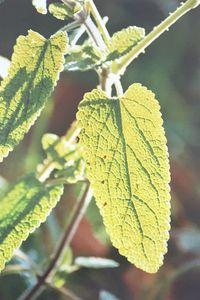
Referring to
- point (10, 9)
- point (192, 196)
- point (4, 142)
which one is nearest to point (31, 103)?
point (4, 142)

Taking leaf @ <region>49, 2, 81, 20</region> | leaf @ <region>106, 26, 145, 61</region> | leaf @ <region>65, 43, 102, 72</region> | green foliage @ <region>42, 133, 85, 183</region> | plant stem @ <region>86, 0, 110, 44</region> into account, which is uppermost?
leaf @ <region>49, 2, 81, 20</region>

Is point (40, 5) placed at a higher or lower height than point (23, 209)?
higher

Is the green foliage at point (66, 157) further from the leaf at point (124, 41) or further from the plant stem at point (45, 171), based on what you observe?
the leaf at point (124, 41)

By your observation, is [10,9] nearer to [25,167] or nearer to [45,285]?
[25,167]

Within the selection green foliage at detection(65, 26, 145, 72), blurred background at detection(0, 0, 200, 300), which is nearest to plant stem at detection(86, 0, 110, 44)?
green foliage at detection(65, 26, 145, 72)

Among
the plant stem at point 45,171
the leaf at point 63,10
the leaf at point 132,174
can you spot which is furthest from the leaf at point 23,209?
the leaf at point 63,10

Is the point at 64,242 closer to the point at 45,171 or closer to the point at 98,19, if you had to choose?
the point at 45,171

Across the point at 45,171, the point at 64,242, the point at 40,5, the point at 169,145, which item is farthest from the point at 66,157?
the point at 169,145

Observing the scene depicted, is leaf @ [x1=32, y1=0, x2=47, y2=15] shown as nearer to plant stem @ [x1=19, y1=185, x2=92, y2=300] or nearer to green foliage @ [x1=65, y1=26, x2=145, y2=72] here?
green foliage @ [x1=65, y1=26, x2=145, y2=72]
